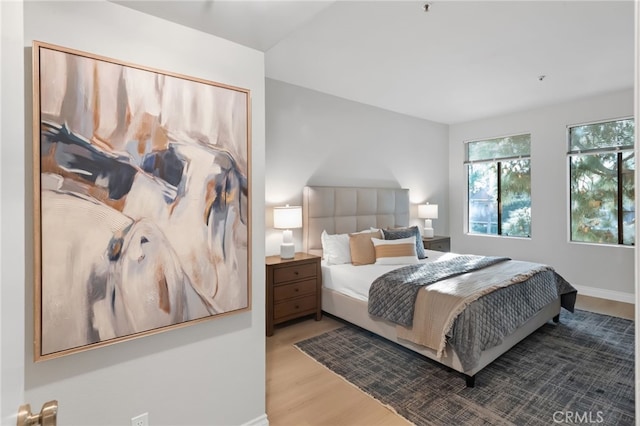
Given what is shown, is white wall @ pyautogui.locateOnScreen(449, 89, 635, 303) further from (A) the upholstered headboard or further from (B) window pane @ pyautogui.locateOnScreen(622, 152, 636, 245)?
(A) the upholstered headboard

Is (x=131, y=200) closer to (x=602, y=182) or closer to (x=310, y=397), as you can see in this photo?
(x=310, y=397)

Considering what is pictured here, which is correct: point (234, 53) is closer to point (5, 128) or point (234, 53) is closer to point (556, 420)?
point (5, 128)

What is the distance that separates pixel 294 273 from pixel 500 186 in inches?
155

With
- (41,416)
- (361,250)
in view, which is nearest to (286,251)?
(361,250)

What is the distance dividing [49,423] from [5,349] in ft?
0.63

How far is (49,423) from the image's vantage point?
2.29 feet

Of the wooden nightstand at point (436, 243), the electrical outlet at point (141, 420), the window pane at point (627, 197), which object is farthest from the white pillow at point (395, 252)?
the window pane at point (627, 197)

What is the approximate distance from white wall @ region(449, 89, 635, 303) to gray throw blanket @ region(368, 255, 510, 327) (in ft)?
7.17

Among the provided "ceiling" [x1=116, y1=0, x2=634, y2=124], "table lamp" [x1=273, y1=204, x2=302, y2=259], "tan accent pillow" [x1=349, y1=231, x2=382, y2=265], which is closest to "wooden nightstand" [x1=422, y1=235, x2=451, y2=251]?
"tan accent pillow" [x1=349, y1=231, x2=382, y2=265]

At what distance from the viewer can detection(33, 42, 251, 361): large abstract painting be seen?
4.07ft

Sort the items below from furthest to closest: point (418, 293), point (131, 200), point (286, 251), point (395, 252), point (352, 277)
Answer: point (395, 252), point (286, 251), point (352, 277), point (418, 293), point (131, 200)

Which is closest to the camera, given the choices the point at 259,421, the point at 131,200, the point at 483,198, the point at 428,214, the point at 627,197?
the point at 131,200

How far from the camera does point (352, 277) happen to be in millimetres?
3322

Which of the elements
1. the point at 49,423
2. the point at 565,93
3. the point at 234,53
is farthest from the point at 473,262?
the point at 49,423
